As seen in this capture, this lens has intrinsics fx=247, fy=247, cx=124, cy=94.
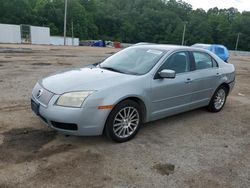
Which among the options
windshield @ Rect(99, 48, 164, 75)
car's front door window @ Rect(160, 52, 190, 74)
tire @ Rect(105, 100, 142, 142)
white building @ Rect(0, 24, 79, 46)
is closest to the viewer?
tire @ Rect(105, 100, 142, 142)

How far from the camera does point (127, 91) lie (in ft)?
12.3

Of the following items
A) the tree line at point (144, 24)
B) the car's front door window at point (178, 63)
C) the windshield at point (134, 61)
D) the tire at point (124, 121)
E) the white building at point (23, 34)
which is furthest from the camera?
the tree line at point (144, 24)

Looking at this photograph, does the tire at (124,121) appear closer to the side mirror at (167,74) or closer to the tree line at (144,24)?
the side mirror at (167,74)

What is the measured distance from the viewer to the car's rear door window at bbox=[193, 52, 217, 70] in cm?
502

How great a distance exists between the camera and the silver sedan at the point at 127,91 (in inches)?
137

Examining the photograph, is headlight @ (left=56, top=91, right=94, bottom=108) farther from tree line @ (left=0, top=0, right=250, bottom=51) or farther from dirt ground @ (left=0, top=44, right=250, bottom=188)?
tree line @ (left=0, top=0, right=250, bottom=51)

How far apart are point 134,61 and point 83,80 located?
115 centimetres

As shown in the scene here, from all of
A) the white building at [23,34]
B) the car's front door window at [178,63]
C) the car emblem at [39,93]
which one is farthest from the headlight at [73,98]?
the white building at [23,34]

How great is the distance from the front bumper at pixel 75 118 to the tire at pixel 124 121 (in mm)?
140

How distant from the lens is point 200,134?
14.6 feet

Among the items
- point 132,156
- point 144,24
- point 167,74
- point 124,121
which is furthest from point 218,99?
point 144,24

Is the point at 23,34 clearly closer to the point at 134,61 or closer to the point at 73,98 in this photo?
the point at 134,61

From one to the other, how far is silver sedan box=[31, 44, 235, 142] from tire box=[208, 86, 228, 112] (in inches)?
2.7

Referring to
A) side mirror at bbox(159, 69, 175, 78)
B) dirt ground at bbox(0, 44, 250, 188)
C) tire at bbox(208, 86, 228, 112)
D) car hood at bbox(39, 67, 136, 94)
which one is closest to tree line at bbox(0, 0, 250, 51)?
tire at bbox(208, 86, 228, 112)
